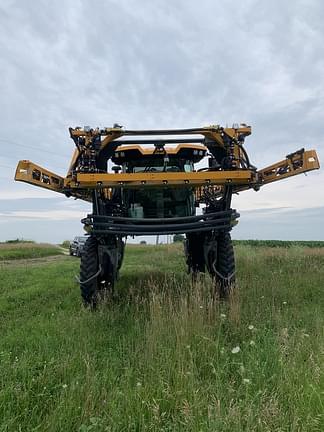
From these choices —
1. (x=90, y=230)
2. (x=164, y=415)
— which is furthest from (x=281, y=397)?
(x=90, y=230)

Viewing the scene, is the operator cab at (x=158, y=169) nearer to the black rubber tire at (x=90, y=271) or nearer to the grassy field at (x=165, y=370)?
the black rubber tire at (x=90, y=271)

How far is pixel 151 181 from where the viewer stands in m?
5.19

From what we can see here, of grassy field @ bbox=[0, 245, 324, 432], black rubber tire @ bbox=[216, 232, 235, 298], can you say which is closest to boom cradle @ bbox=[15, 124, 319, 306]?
black rubber tire @ bbox=[216, 232, 235, 298]

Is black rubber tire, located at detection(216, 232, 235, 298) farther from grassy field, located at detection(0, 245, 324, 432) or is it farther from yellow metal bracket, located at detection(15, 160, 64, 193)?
yellow metal bracket, located at detection(15, 160, 64, 193)

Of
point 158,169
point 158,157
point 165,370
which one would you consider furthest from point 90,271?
point 165,370

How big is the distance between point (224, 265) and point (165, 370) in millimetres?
2959

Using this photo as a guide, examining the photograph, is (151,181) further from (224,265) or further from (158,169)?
(224,265)

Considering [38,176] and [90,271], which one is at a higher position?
[38,176]

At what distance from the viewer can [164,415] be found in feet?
8.63

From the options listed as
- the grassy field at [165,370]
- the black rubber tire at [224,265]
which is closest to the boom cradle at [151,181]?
the black rubber tire at [224,265]

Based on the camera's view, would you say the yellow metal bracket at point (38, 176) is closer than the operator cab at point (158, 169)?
Yes

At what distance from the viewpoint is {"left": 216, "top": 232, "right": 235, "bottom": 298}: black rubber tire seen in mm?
5844

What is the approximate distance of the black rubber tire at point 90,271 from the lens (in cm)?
567

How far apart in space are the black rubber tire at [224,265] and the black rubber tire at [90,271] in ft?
5.94
